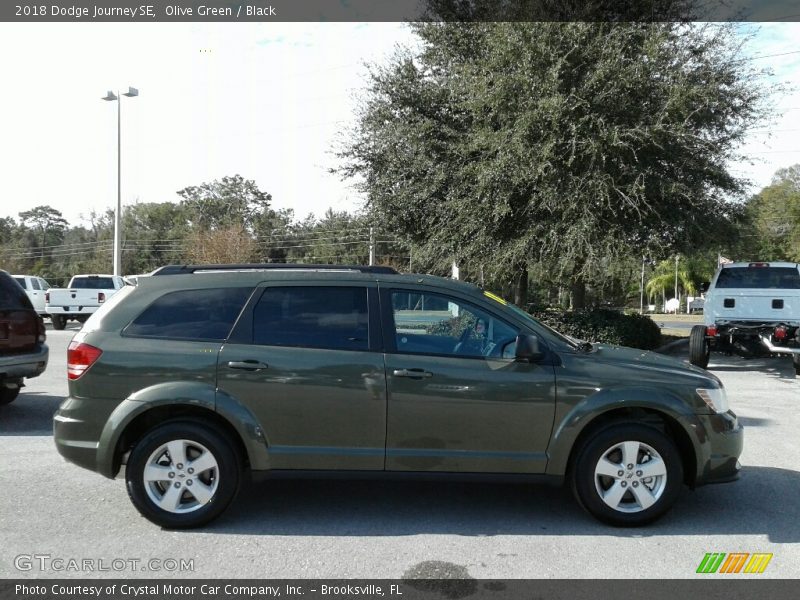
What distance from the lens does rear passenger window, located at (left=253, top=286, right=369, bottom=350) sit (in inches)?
183

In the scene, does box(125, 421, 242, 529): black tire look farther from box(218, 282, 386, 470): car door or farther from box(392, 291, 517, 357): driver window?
box(392, 291, 517, 357): driver window

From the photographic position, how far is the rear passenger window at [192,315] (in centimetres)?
467

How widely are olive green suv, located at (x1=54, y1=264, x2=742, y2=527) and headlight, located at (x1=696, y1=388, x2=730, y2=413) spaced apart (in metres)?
0.02

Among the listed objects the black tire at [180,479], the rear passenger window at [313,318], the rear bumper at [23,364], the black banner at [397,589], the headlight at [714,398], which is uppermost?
the rear passenger window at [313,318]

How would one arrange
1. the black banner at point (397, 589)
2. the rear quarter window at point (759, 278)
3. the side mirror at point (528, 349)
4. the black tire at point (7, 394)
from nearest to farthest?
the black banner at point (397, 589)
the side mirror at point (528, 349)
the black tire at point (7, 394)
the rear quarter window at point (759, 278)

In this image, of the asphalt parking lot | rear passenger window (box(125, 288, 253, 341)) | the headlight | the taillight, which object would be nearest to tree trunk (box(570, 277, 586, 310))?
the asphalt parking lot

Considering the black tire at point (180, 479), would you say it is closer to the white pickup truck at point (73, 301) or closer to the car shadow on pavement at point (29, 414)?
the car shadow on pavement at point (29, 414)

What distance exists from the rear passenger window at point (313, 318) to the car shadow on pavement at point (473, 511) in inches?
49.2

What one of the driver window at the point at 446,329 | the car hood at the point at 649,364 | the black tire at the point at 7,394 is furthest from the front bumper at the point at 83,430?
the black tire at the point at 7,394

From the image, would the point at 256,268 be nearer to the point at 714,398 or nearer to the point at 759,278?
the point at 714,398

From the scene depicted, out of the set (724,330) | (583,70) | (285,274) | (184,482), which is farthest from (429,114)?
(184,482)

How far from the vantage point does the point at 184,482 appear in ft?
14.8

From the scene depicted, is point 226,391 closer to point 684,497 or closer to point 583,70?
point 684,497

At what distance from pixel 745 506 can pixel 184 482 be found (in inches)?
163
